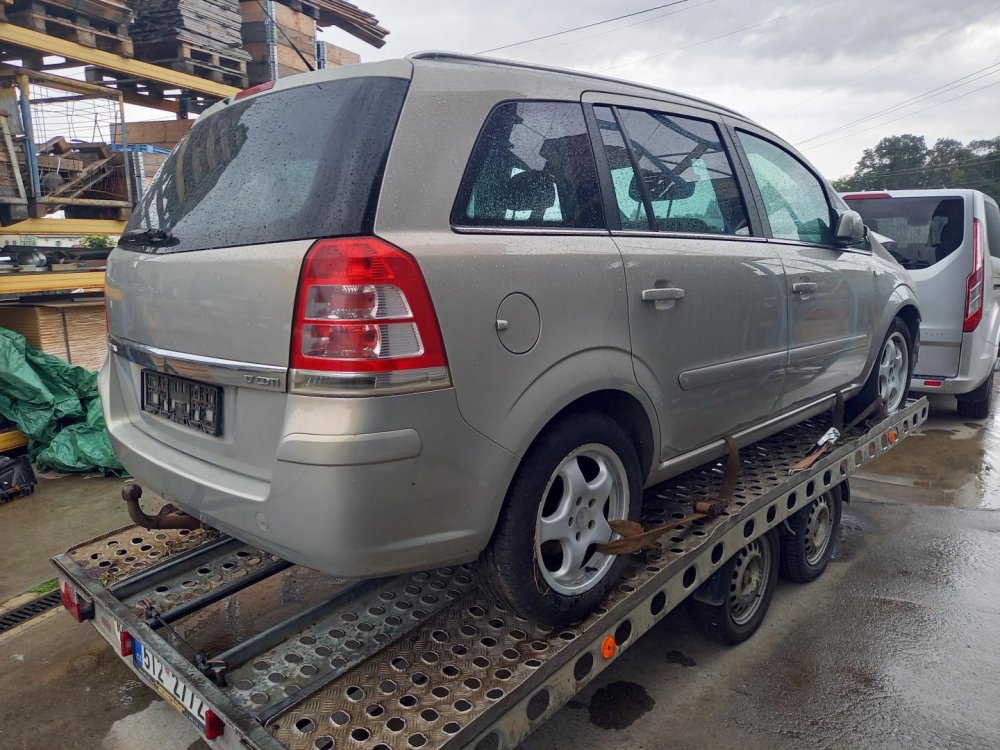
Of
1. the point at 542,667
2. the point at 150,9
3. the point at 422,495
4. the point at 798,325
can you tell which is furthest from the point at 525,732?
the point at 150,9

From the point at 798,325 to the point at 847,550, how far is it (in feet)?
5.21

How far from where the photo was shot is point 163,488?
228cm

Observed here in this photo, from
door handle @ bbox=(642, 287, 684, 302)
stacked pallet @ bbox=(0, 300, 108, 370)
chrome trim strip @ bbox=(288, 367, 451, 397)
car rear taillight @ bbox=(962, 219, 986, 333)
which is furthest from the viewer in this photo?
car rear taillight @ bbox=(962, 219, 986, 333)

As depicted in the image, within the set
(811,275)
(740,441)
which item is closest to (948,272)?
(811,275)

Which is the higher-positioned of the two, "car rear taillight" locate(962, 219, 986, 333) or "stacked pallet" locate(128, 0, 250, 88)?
"stacked pallet" locate(128, 0, 250, 88)

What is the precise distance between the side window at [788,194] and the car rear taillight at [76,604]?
117 inches

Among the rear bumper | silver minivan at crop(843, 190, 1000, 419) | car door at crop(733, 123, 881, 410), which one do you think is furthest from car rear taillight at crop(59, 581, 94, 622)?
silver minivan at crop(843, 190, 1000, 419)

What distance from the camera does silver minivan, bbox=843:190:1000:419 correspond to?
5.84 meters

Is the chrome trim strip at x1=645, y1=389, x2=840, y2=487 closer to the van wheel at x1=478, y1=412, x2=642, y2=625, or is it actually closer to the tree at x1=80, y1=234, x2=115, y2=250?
the van wheel at x1=478, y1=412, x2=642, y2=625

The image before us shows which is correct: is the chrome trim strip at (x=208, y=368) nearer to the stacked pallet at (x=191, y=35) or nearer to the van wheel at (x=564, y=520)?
the van wheel at (x=564, y=520)

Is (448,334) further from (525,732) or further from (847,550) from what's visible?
(847,550)

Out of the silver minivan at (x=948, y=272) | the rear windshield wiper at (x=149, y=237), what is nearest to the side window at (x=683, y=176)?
the rear windshield wiper at (x=149, y=237)

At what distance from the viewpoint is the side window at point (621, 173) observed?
8.09 feet

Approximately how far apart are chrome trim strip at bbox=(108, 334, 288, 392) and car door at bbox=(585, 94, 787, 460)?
1.12 m
